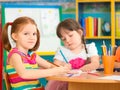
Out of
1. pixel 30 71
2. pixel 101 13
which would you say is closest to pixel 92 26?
pixel 101 13

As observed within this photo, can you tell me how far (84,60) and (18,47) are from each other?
578mm

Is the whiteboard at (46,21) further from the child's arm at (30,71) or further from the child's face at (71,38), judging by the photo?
the child's arm at (30,71)

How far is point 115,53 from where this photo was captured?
86.5 inches

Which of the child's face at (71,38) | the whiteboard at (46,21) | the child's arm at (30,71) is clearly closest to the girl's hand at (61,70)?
the child's arm at (30,71)

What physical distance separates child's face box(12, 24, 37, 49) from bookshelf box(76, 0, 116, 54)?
210cm

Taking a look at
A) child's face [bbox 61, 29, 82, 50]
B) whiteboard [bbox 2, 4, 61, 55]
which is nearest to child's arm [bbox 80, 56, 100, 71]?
child's face [bbox 61, 29, 82, 50]

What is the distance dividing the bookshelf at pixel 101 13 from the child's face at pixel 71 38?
1705mm

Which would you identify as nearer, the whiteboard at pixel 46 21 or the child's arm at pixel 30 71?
the child's arm at pixel 30 71

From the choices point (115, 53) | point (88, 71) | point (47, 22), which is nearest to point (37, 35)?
point (88, 71)

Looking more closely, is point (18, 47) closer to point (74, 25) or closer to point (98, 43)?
point (74, 25)

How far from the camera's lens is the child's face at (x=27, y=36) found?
195 centimetres

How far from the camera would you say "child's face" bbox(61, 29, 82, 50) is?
88.9 inches

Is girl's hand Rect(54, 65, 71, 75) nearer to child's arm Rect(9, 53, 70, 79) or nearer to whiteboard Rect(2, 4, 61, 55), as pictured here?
child's arm Rect(9, 53, 70, 79)

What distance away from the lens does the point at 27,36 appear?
1955 millimetres
